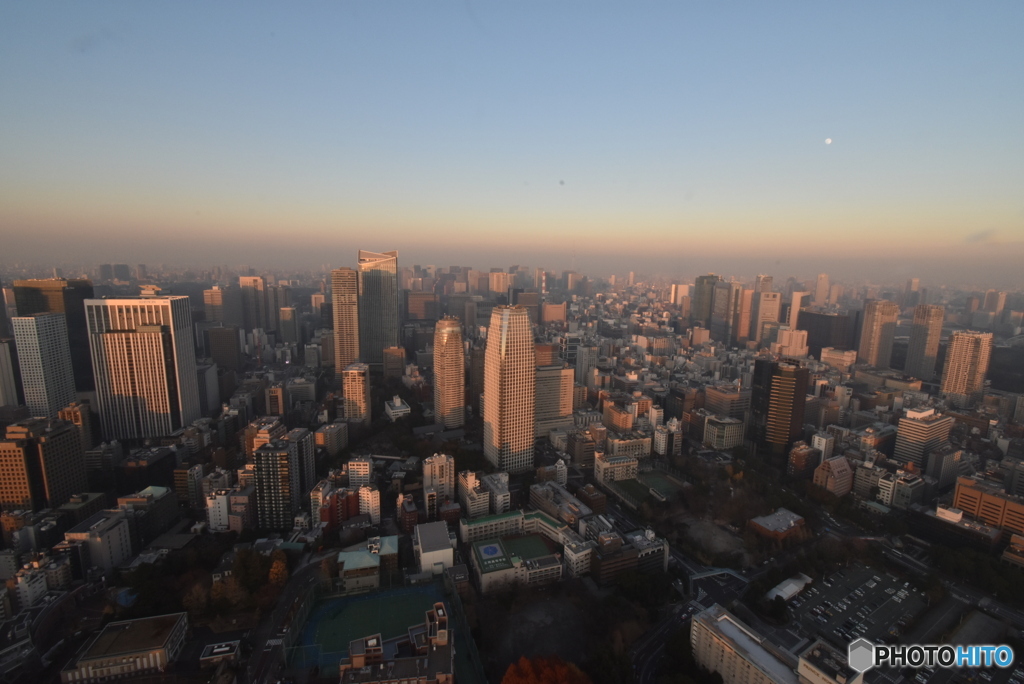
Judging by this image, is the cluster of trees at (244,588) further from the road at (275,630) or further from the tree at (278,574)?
the road at (275,630)

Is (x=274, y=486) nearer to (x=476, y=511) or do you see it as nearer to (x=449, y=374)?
(x=476, y=511)

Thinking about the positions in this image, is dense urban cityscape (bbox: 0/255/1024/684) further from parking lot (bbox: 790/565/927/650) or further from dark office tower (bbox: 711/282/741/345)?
dark office tower (bbox: 711/282/741/345)

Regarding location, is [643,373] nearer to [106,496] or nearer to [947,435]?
[947,435]

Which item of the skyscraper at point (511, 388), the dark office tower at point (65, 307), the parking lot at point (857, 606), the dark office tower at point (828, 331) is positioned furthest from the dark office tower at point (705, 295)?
the dark office tower at point (65, 307)

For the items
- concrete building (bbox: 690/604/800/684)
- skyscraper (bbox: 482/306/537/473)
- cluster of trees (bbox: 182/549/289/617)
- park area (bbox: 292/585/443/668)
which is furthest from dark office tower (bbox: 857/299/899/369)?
cluster of trees (bbox: 182/549/289/617)

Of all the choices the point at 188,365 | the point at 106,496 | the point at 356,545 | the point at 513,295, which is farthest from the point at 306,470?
the point at 513,295

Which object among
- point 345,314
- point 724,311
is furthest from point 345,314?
point 724,311
